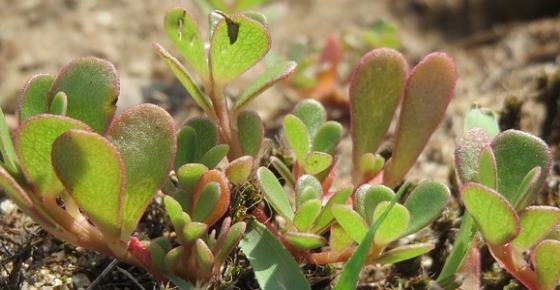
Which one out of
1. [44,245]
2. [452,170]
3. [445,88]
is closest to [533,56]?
[452,170]

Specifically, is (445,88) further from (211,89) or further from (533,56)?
(533,56)

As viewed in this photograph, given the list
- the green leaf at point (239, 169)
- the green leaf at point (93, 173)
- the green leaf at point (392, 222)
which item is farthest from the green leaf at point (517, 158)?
the green leaf at point (93, 173)

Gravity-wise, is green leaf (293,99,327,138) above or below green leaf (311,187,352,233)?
above

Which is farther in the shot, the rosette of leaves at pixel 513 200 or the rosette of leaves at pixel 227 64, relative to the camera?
the rosette of leaves at pixel 227 64

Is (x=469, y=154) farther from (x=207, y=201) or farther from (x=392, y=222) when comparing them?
(x=207, y=201)

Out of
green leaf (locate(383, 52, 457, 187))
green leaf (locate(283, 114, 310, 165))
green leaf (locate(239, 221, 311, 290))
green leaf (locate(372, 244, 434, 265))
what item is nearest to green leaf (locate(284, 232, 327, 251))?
green leaf (locate(239, 221, 311, 290))

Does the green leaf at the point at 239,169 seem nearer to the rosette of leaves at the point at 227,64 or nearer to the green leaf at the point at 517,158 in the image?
the rosette of leaves at the point at 227,64

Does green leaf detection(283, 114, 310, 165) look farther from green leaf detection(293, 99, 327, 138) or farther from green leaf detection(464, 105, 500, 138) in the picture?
green leaf detection(464, 105, 500, 138)
